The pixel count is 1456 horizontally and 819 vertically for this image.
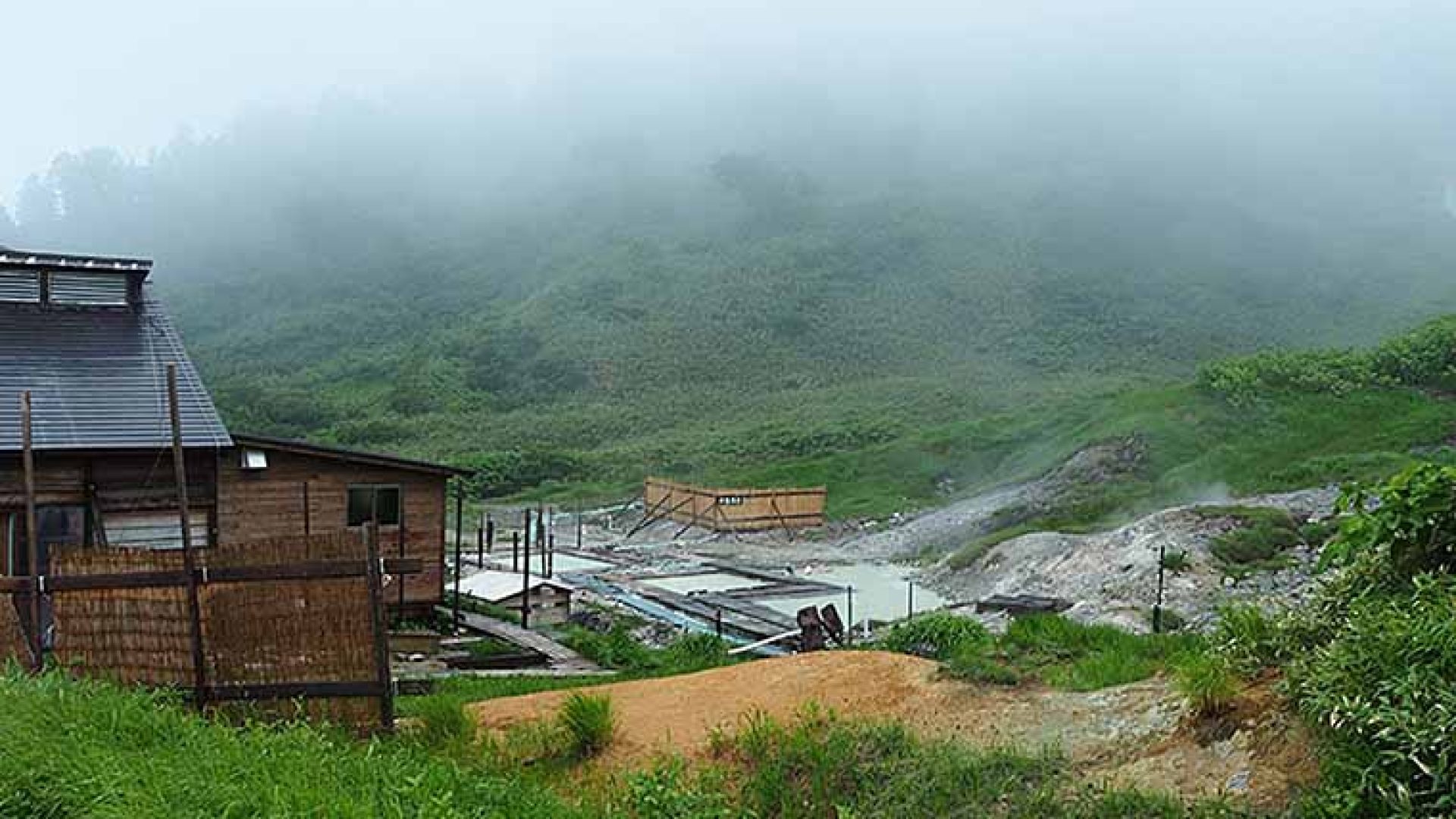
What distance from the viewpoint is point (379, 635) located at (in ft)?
30.6

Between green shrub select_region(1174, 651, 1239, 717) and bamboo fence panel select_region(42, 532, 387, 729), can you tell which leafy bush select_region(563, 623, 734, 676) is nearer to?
bamboo fence panel select_region(42, 532, 387, 729)

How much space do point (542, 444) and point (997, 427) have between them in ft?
90.2

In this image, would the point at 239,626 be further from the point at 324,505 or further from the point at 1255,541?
the point at 1255,541

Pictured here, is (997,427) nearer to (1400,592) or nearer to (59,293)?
(59,293)

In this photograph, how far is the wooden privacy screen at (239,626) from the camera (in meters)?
9.34

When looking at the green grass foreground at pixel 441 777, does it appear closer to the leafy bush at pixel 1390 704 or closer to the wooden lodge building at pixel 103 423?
the leafy bush at pixel 1390 704

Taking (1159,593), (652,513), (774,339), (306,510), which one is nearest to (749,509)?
(652,513)

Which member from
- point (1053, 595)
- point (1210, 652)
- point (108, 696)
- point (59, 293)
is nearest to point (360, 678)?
point (108, 696)

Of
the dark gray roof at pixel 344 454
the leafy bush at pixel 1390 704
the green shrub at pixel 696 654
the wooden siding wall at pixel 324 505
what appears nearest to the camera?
the leafy bush at pixel 1390 704

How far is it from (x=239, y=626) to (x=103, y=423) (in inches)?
331

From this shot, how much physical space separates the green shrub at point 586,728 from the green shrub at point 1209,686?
4.27 meters

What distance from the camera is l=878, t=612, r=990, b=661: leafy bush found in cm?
1136

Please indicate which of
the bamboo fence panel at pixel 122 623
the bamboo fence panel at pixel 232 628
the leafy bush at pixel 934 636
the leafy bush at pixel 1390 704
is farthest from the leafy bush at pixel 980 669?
the bamboo fence panel at pixel 122 623

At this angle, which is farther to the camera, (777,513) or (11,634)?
(777,513)
